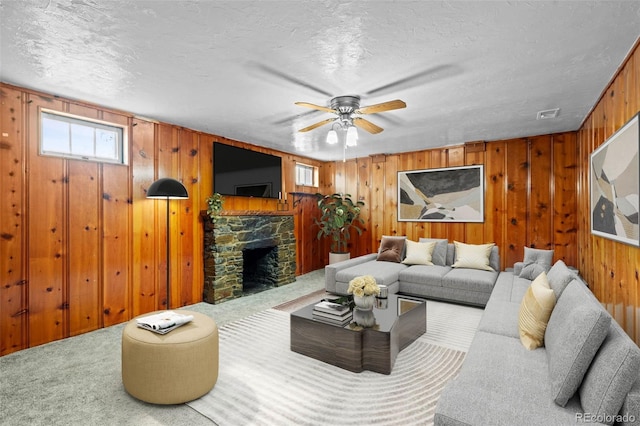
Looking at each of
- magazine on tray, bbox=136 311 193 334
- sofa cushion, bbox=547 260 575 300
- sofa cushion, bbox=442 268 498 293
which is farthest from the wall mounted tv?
sofa cushion, bbox=547 260 575 300

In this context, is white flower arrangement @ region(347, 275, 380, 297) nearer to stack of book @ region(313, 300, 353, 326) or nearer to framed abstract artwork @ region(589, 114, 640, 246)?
stack of book @ region(313, 300, 353, 326)

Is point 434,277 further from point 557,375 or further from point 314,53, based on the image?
point 314,53

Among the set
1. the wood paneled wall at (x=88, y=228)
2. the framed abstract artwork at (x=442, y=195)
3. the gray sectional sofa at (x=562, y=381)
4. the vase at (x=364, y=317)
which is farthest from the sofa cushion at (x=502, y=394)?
the framed abstract artwork at (x=442, y=195)

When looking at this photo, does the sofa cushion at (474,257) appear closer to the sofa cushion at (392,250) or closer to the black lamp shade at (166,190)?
the sofa cushion at (392,250)

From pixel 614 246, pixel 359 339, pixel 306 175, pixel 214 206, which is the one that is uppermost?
pixel 306 175

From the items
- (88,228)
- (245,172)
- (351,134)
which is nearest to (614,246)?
(351,134)

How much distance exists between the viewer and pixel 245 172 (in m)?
5.12

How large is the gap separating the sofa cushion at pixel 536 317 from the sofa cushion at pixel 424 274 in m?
2.12

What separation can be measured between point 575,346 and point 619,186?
158cm

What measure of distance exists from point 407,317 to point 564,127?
3.55 meters

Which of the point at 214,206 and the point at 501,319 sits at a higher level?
the point at 214,206

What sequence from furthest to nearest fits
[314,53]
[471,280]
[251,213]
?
1. [251,213]
2. [471,280]
3. [314,53]

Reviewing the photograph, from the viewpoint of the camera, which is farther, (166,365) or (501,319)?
(501,319)

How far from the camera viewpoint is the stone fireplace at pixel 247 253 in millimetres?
4441
